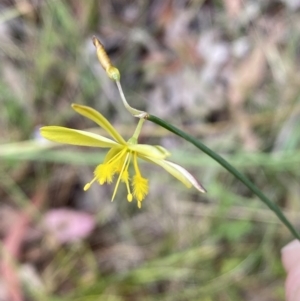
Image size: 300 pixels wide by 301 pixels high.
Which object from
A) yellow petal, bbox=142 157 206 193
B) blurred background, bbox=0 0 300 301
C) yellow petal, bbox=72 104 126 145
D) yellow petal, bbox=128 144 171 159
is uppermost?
blurred background, bbox=0 0 300 301

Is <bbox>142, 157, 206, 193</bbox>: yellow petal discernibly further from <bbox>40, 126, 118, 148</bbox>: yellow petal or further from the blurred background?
the blurred background

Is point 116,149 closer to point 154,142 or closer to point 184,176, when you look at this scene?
point 184,176

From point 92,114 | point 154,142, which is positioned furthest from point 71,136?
point 154,142

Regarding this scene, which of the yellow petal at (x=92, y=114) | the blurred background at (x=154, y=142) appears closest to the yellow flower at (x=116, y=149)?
the yellow petal at (x=92, y=114)

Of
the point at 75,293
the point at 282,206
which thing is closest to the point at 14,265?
the point at 75,293

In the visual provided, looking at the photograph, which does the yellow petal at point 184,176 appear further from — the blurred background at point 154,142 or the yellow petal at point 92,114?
the blurred background at point 154,142

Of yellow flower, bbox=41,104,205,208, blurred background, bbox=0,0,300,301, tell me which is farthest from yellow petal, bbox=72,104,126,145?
blurred background, bbox=0,0,300,301

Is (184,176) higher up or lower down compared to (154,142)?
lower down
